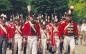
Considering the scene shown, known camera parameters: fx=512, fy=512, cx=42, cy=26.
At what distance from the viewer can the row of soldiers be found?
65.7 ft

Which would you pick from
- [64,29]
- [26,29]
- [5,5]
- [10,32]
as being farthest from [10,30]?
[5,5]

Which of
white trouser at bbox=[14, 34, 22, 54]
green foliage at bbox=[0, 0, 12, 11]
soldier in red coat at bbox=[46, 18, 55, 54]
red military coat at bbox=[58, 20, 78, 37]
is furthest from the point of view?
green foliage at bbox=[0, 0, 12, 11]

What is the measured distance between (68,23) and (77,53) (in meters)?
6.55

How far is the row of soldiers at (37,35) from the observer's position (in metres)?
20.0

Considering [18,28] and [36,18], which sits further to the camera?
[18,28]

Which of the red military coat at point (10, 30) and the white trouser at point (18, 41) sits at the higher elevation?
the red military coat at point (10, 30)

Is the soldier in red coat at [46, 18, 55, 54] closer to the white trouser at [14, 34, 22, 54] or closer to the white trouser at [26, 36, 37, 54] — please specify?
the white trouser at [14, 34, 22, 54]

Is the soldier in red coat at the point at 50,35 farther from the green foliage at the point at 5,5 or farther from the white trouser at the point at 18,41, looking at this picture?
the green foliage at the point at 5,5

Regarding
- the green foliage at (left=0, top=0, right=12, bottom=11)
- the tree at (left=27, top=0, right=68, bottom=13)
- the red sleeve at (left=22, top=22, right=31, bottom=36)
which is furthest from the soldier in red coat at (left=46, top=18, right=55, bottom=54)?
the green foliage at (left=0, top=0, right=12, bottom=11)

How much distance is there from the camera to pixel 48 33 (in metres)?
22.7

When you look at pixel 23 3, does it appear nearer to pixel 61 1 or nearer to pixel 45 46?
pixel 61 1

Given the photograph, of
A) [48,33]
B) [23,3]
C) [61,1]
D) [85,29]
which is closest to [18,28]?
[48,33]

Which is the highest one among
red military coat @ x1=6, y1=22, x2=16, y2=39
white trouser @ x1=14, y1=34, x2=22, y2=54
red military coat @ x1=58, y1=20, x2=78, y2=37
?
red military coat @ x1=58, y1=20, x2=78, y2=37

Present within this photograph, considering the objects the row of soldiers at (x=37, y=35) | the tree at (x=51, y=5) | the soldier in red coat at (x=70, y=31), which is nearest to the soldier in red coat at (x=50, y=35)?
the row of soldiers at (x=37, y=35)
